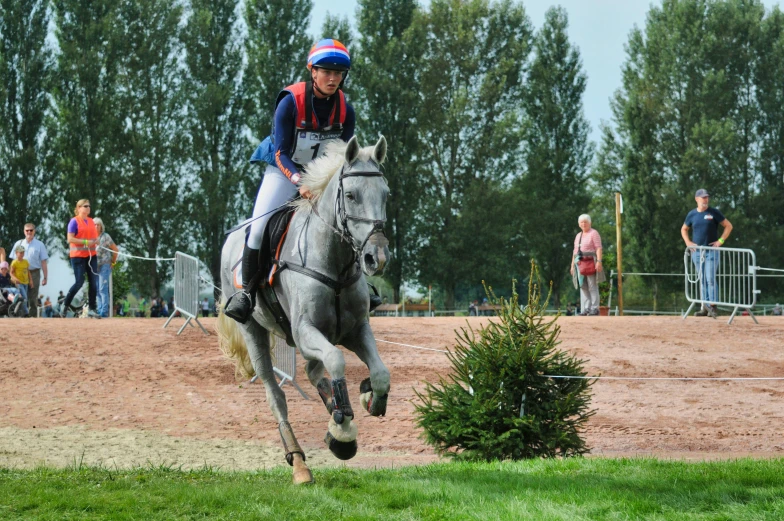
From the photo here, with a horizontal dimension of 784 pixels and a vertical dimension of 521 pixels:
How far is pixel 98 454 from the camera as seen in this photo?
10.2m

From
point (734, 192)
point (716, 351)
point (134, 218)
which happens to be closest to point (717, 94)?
point (734, 192)

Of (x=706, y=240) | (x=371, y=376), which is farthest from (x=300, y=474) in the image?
(x=706, y=240)

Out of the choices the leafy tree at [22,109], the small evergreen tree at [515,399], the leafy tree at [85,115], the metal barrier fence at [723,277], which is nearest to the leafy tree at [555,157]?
the leafy tree at [85,115]

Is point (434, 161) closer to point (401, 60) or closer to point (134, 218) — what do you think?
point (401, 60)

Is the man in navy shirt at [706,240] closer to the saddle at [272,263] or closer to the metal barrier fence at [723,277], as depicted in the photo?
the metal barrier fence at [723,277]

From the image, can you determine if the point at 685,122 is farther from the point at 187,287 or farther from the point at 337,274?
the point at 337,274

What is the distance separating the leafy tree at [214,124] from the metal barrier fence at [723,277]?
1248 inches

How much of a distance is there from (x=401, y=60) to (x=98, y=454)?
40254mm

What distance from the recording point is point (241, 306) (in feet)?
25.3

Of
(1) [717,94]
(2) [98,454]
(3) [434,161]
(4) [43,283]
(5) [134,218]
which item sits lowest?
(2) [98,454]

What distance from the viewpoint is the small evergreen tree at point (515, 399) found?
8.98 metres

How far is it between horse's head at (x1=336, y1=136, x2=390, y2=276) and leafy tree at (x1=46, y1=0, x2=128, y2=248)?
3779 cm

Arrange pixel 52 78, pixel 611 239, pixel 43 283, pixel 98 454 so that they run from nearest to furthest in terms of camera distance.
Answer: pixel 98 454 < pixel 43 283 < pixel 52 78 < pixel 611 239

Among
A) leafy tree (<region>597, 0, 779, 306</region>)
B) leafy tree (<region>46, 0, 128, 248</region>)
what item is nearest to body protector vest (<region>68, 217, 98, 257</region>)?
leafy tree (<region>46, 0, 128, 248</region>)
